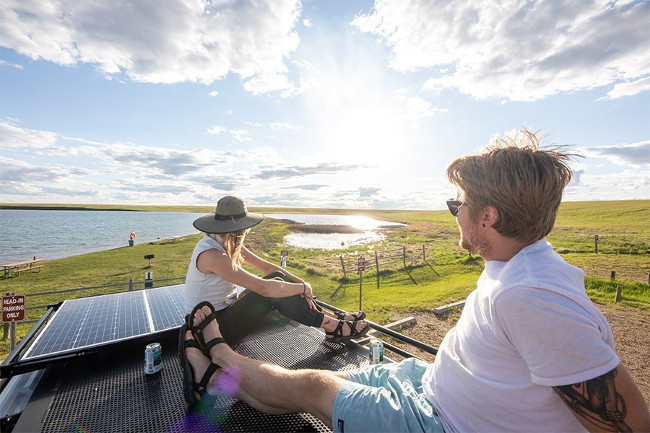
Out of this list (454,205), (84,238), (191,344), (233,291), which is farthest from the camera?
(84,238)

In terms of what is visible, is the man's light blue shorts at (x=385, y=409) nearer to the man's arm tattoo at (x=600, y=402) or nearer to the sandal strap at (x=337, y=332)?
the man's arm tattoo at (x=600, y=402)

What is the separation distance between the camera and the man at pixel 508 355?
1.29 meters

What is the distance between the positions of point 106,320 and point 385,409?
12.7 feet

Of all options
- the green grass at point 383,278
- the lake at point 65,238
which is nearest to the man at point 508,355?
the green grass at point 383,278

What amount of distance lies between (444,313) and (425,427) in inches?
378

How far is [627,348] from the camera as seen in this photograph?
8.32m

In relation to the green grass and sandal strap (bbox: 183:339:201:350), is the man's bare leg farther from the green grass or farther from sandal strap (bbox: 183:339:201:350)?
the green grass

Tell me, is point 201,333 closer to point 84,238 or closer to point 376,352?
point 376,352

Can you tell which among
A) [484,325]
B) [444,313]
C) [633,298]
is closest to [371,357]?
[484,325]

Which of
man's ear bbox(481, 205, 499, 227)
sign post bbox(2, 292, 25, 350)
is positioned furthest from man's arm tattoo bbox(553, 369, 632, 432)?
sign post bbox(2, 292, 25, 350)

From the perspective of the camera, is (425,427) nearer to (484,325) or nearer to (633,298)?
(484,325)

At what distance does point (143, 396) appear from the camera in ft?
8.56

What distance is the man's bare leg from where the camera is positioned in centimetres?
216

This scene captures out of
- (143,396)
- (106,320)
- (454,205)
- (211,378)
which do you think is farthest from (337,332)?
(106,320)
